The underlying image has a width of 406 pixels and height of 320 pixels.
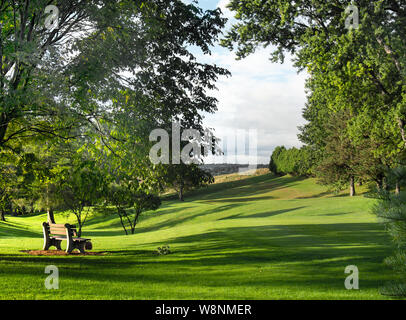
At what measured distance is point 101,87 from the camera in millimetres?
11289

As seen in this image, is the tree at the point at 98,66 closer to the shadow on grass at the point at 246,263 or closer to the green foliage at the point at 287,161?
the shadow on grass at the point at 246,263

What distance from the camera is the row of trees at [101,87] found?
10.3 m

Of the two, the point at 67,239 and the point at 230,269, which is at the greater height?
the point at 67,239

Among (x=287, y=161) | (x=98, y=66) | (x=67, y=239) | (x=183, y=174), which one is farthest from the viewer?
(x=287, y=161)

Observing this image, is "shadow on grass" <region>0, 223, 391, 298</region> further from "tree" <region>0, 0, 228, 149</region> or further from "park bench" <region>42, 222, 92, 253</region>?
"tree" <region>0, 0, 228, 149</region>

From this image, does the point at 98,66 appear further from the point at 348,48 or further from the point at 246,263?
the point at 348,48

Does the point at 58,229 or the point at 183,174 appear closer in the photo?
the point at 183,174

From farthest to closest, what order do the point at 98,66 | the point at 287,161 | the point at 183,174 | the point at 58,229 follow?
the point at 287,161 → the point at 58,229 → the point at 183,174 → the point at 98,66

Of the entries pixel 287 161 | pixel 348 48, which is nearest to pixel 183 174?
pixel 348 48

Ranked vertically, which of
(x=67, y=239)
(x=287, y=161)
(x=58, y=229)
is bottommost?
(x=67, y=239)

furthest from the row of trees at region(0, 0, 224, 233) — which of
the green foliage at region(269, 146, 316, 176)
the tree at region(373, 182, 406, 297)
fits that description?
the green foliage at region(269, 146, 316, 176)

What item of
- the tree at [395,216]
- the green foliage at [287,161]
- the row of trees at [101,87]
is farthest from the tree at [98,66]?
the green foliage at [287,161]

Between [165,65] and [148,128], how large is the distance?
12.1 ft

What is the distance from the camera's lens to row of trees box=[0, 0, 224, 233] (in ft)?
33.8
